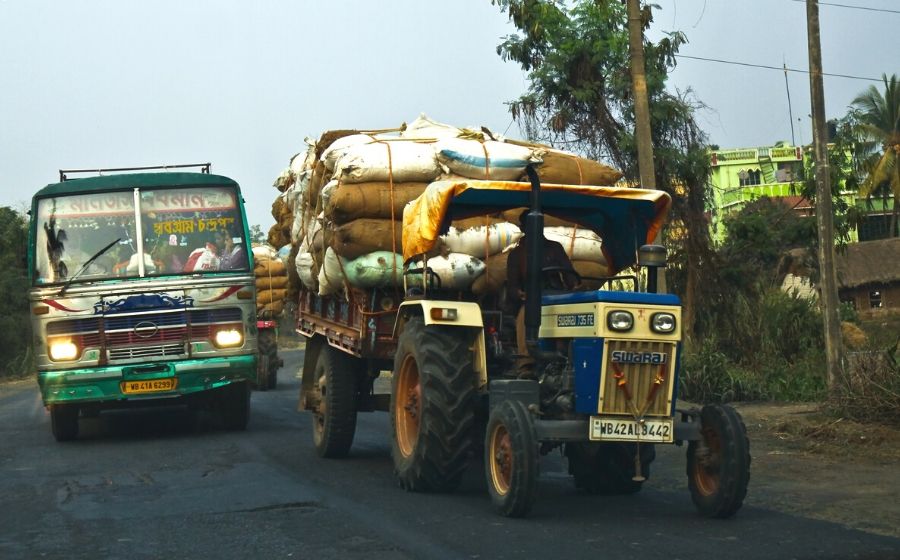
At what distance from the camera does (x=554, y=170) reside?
35.9 feet

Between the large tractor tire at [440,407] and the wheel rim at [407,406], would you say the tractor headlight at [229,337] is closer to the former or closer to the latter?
the wheel rim at [407,406]

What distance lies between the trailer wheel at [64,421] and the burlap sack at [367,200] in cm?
554

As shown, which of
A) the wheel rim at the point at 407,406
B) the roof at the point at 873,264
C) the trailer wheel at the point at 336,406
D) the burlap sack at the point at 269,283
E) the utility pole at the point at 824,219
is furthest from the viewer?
the roof at the point at 873,264

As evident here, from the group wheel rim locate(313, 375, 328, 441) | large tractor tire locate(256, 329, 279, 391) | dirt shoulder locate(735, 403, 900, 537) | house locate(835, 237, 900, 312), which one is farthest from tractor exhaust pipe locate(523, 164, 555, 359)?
house locate(835, 237, 900, 312)

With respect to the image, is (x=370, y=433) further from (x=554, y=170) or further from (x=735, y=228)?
(x=735, y=228)

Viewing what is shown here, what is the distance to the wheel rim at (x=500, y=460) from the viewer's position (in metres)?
8.09

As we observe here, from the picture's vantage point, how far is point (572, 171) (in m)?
11.0

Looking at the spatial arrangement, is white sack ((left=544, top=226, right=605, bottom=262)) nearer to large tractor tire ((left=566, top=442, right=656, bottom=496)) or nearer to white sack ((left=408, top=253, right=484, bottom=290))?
white sack ((left=408, top=253, right=484, bottom=290))

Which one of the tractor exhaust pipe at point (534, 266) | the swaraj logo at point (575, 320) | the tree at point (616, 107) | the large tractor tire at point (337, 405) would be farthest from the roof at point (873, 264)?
the swaraj logo at point (575, 320)

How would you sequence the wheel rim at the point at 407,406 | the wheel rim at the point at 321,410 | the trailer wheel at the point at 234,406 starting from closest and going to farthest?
the wheel rim at the point at 407,406, the wheel rim at the point at 321,410, the trailer wheel at the point at 234,406

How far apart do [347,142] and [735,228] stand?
506 inches

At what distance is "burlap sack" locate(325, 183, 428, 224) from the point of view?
10453 mm

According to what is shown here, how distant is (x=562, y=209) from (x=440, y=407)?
6.61 ft

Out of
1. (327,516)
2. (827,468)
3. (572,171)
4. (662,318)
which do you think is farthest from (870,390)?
(327,516)
